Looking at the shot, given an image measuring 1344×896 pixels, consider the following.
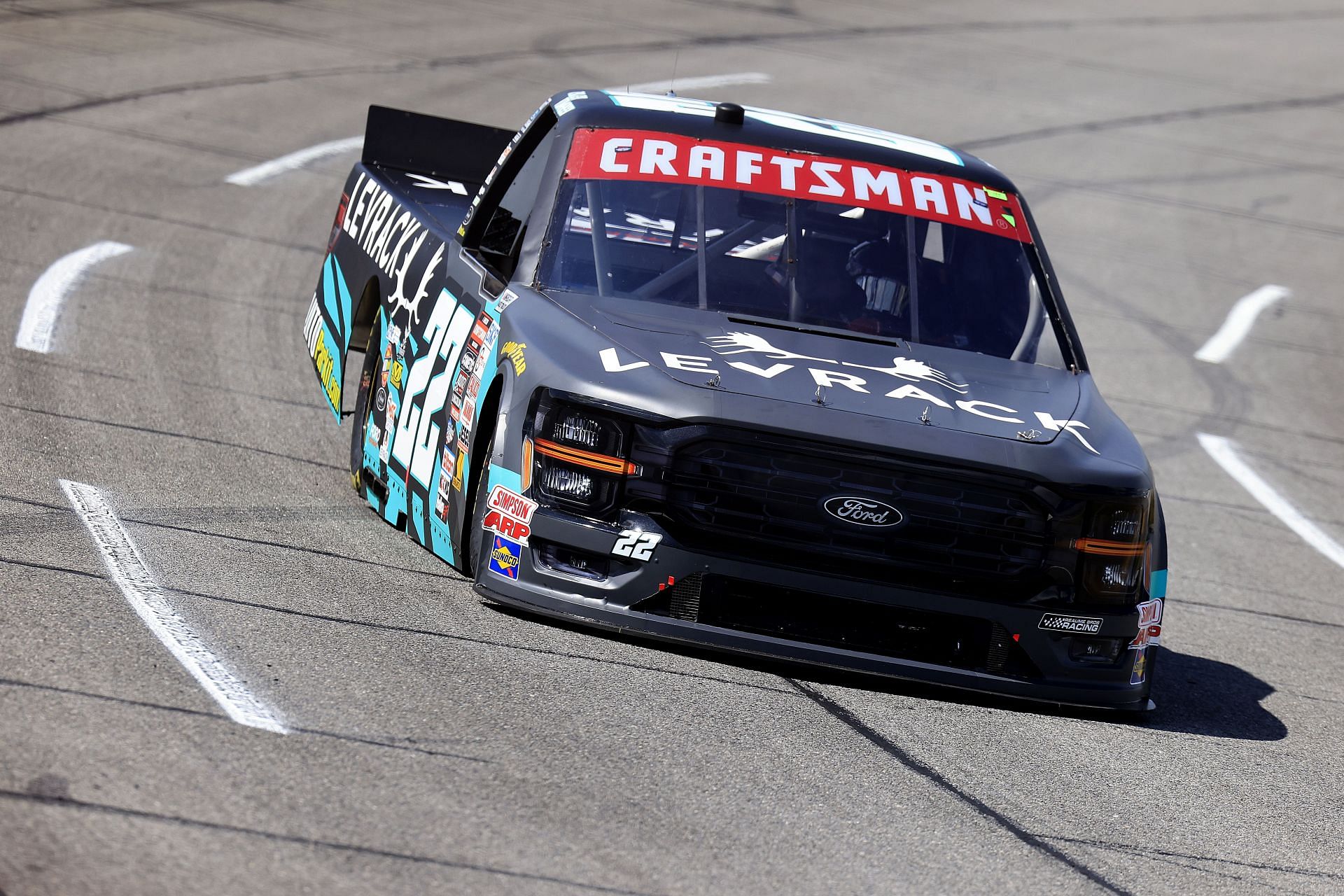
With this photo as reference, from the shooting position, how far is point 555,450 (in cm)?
545

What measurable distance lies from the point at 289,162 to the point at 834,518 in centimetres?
1111

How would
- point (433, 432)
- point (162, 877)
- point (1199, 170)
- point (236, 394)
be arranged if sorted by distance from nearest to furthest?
point (162, 877), point (433, 432), point (236, 394), point (1199, 170)

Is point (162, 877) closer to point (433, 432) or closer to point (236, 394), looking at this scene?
point (433, 432)

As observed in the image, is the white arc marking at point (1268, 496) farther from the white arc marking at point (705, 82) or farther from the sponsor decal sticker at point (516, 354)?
the white arc marking at point (705, 82)

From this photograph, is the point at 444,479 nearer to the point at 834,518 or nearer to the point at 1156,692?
the point at 834,518

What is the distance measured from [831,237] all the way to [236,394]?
3.44 meters

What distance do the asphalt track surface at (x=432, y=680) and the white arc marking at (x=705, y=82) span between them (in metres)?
5.67

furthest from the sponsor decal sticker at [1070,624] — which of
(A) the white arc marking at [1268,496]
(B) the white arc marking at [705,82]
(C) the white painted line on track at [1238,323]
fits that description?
(B) the white arc marking at [705,82]

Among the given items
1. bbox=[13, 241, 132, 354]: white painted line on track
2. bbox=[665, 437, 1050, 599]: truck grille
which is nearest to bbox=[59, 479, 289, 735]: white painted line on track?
bbox=[665, 437, 1050, 599]: truck grille

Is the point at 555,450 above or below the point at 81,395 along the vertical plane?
above

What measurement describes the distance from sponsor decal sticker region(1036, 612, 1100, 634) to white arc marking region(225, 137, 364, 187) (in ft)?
32.2

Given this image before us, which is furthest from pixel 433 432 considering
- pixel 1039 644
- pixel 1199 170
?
pixel 1199 170

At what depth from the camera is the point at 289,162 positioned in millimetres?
15477

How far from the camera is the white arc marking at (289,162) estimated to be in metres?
14.5
